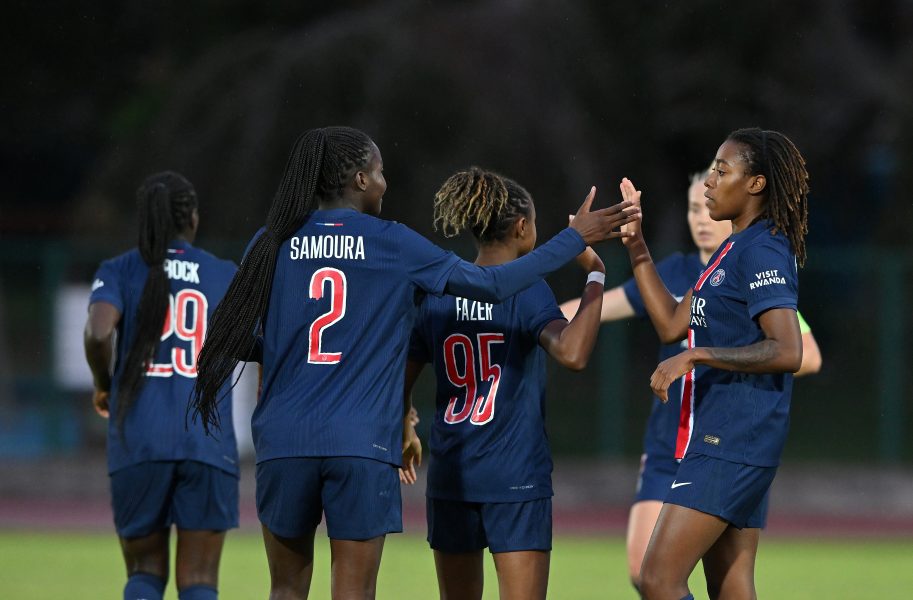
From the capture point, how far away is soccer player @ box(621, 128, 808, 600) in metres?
4.88

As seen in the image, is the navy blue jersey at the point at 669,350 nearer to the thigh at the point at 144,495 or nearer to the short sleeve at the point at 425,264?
the short sleeve at the point at 425,264

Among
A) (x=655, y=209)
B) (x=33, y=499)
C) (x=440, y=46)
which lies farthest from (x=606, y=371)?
(x=33, y=499)

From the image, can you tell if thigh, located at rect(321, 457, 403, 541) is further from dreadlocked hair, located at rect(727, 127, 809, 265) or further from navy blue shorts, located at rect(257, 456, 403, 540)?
dreadlocked hair, located at rect(727, 127, 809, 265)

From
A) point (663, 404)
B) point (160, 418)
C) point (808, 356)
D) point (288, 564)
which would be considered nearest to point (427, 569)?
point (663, 404)

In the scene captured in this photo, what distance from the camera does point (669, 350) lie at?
6703mm

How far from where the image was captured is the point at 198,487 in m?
6.25

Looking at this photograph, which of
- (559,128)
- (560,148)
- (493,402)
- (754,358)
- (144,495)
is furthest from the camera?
(559,128)

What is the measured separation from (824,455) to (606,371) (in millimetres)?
2792

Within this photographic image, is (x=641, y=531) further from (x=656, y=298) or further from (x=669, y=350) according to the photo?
(x=656, y=298)

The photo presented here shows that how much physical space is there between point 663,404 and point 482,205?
71.8 inches

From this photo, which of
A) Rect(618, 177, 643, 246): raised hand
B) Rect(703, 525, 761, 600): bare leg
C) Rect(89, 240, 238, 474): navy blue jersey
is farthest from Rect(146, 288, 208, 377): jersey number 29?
Rect(703, 525, 761, 600): bare leg

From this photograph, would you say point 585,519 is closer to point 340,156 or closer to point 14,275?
point 14,275

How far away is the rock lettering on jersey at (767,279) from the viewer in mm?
4875

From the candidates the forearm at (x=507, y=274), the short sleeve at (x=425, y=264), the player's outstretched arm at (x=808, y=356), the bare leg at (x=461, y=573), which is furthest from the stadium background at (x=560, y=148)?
the short sleeve at (x=425, y=264)
